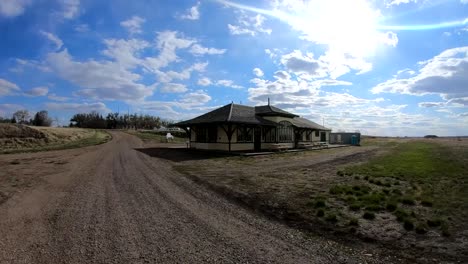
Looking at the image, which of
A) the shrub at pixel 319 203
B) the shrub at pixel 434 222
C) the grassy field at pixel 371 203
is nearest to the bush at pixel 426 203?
the grassy field at pixel 371 203

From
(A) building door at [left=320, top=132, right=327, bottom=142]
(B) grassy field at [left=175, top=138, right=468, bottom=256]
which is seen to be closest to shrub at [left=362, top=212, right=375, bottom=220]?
(B) grassy field at [left=175, top=138, right=468, bottom=256]

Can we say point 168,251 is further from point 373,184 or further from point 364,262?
point 373,184

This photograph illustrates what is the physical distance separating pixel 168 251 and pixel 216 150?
24.1 meters

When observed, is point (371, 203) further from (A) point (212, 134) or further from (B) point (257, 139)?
(B) point (257, 139)

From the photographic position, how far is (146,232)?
6.34 metres

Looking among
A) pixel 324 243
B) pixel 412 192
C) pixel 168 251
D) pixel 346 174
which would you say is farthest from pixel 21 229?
pixel 346 174

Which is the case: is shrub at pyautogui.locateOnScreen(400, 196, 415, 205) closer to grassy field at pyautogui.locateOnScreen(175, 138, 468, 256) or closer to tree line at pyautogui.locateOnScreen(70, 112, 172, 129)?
grassy field at pyautogui.locateOnScreen(175, 138, 468, 256)

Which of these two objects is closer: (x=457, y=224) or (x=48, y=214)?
(x=457, y=224)

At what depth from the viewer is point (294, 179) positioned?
43.1ft

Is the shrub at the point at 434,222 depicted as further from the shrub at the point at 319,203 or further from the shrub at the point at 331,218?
the shrub at the point at 319,203

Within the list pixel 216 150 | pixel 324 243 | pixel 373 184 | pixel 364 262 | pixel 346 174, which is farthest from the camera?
pixel 216 150

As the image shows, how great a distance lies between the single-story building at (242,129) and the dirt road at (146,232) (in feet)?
60.2

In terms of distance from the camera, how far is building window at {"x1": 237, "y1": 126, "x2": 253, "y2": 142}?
29.6 meters

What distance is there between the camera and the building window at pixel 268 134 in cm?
3231
